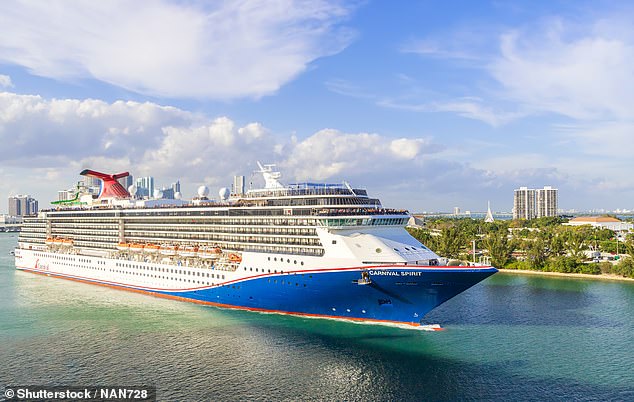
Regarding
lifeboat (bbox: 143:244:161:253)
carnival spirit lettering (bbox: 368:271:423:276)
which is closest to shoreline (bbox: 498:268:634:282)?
carnival spirit lettering (bbox: 368:271:423:276)

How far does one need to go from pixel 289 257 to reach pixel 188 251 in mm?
12733

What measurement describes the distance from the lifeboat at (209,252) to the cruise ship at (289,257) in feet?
0.28

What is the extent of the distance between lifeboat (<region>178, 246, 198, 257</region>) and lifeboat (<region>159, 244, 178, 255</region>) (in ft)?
1.92

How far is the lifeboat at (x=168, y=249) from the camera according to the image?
4403 centimetres

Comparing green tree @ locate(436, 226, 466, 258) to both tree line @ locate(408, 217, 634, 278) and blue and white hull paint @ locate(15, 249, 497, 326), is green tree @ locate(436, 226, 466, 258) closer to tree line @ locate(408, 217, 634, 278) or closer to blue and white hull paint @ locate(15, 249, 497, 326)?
tree line @ locate(408, 217, 634, 278)

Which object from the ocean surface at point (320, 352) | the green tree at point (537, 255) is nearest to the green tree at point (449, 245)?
the green tree at point (537, 255)

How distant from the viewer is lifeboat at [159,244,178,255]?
4403 centimetres

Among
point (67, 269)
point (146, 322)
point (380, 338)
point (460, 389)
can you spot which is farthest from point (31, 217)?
point (460, 389)

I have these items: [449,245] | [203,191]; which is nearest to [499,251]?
[449,245]

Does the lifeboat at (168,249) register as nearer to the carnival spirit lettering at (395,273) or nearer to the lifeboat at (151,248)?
the lifeboat at (151,248)

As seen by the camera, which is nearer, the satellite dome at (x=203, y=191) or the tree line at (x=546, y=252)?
the satellite dome at (x=203, y=191)

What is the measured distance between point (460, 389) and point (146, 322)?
922 inches

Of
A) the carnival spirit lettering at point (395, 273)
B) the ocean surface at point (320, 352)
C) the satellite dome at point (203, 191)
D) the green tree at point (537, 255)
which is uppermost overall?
the satellite dome at point (203, 191)

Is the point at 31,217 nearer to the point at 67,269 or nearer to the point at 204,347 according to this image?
the point at 67,269
